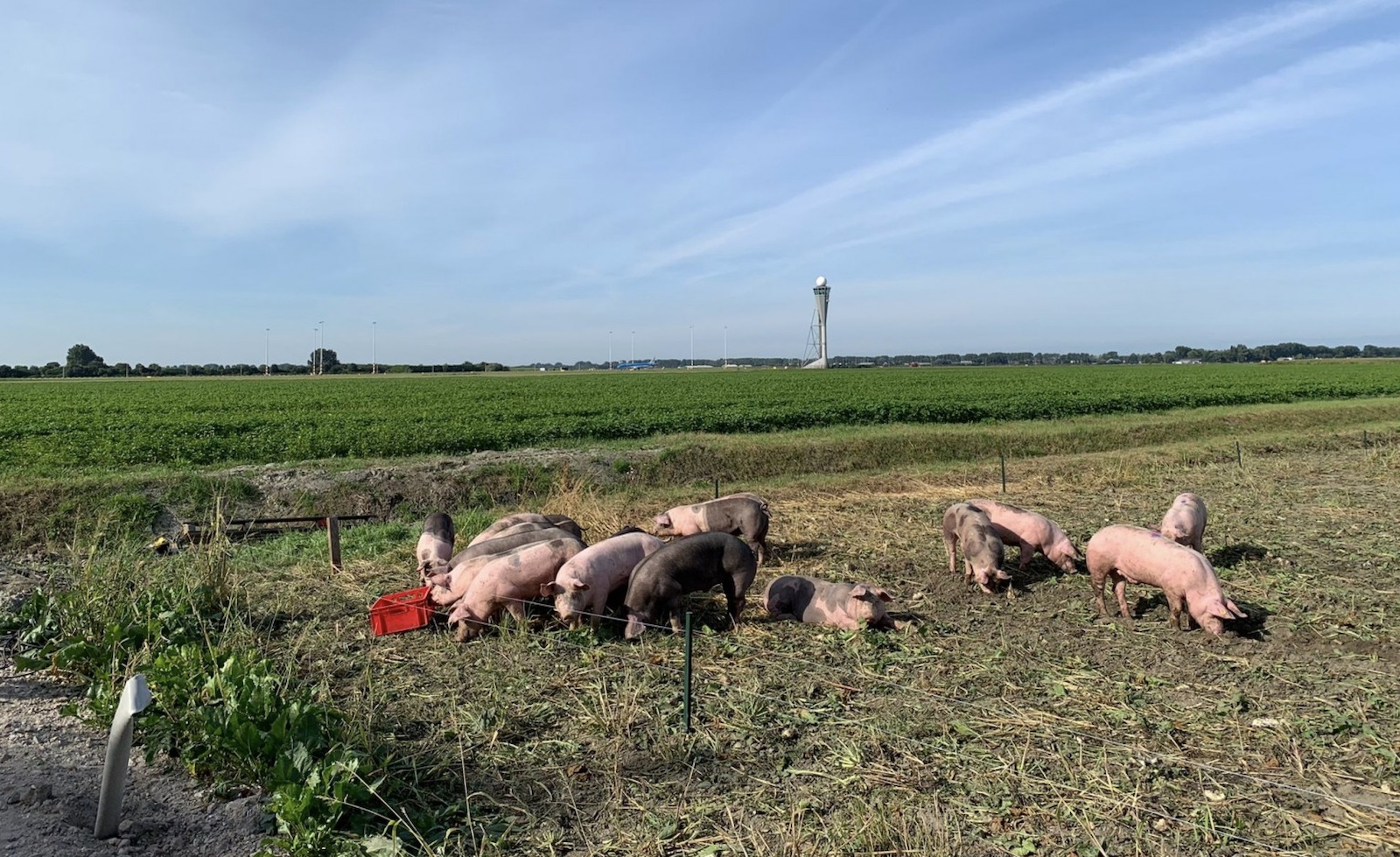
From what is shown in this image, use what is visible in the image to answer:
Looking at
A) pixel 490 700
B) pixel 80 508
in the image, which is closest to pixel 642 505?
pixel 490 700

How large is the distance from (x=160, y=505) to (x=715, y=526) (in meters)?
10.1

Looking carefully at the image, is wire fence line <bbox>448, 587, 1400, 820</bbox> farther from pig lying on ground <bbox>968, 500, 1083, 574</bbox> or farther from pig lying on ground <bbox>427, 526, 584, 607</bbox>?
pig lying on ground <bbox>968, 500, 1083, 574</bbox>

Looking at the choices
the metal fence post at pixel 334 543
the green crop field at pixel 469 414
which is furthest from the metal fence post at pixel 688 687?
the green crop field at pixel 469 414

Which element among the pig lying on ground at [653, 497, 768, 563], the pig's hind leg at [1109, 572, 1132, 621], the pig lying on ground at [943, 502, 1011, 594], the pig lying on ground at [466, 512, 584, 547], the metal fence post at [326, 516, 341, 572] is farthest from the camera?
the pig lying on ground at [653, 497, 768, 563]

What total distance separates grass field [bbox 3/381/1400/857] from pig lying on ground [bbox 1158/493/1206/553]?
42cm

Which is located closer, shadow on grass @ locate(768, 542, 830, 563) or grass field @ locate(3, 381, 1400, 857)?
grass field @ locate(3, 381, 1400, 857)

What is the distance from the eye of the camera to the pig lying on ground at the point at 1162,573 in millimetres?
6520

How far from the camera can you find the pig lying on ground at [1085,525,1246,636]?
21.4 ft

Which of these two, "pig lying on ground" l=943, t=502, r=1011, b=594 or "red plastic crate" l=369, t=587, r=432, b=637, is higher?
"pig lying on ground" l=943, t=502, r=1011, b=594

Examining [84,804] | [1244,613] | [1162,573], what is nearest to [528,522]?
[84,804]

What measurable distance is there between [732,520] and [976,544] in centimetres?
277

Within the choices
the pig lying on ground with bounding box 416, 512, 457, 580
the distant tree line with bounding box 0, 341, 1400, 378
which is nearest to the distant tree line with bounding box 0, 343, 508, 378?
the distant tree line with bounding box 0, 341, 1400, 378

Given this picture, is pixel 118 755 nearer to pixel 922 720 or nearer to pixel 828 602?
pixel 922 720

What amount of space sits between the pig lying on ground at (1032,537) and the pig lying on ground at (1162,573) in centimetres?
85
